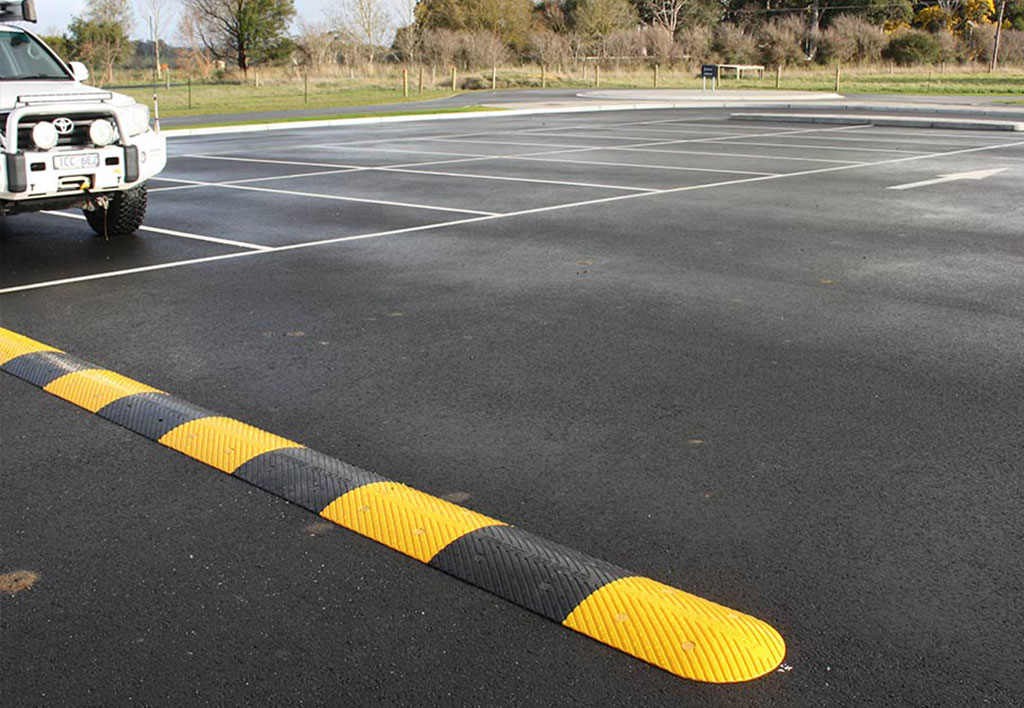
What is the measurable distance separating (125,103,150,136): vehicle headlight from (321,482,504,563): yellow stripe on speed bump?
18.1ft

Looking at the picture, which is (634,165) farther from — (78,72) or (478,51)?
(478,51)

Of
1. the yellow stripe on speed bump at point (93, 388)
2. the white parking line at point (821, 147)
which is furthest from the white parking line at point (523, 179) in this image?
the yellow stripe on speed bump at point (93, 388)

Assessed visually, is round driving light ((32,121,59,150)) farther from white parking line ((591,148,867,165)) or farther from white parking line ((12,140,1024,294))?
white parking line ((591,148,867,165))

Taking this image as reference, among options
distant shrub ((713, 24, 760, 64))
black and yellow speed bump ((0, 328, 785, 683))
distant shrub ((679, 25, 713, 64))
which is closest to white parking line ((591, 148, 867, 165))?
black and yellow speed bump ((0, 328, 785, 683))

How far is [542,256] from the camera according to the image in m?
7.93

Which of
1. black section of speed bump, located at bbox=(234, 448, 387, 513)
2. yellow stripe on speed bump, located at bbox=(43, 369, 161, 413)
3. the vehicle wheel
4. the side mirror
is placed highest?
the side mirror

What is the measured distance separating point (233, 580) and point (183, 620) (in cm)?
24

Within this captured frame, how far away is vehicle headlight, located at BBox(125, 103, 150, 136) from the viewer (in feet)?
26.6

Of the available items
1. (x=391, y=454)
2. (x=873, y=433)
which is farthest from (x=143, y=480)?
(x=873, y=433)

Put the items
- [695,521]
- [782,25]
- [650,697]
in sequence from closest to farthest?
[650,697] < [695,521] < [782,25]

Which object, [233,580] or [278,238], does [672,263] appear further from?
[233,580]

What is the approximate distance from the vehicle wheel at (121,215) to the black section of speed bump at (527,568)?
6.27 metres

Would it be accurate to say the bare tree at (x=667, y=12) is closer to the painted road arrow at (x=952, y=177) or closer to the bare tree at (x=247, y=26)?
the bare tree at (x=247, y=26)

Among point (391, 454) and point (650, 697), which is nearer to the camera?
point (650, 697)
